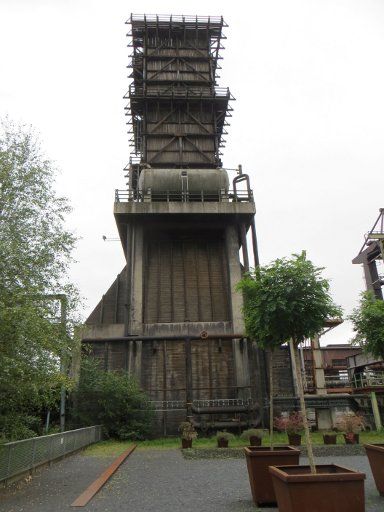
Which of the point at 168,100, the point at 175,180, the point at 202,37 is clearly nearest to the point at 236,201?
the point at 175,180

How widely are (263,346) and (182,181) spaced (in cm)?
2113

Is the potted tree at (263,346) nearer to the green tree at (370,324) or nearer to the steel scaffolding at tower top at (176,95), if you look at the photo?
the green tree at (370,324)

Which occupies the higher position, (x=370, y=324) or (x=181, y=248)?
(x=181, y=248)

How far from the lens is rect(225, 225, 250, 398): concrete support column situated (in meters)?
22.9

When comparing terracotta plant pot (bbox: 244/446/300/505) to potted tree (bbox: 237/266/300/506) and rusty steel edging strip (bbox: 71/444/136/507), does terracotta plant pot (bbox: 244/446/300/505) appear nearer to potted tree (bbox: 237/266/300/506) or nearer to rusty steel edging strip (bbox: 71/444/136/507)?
potted tree (bbox: 237/266/300/506)

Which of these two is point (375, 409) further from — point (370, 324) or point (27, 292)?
point (27, 292)

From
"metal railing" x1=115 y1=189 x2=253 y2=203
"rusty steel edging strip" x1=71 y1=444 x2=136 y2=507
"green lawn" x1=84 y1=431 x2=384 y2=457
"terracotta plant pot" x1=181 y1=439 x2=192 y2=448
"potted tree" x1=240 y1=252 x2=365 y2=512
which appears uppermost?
"metal railing" x1=115 y1=189 x2=253 y2=203

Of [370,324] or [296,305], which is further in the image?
[370,324]

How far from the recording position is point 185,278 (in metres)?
26.8

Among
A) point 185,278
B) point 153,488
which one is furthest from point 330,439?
point 185,278

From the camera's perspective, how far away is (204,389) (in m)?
22.5

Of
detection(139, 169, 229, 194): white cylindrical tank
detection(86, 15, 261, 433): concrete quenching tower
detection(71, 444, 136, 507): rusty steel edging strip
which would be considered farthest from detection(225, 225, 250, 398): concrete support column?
detection(71, 444, 136, 507): rusty steel edging strip

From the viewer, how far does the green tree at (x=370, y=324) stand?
450 inches

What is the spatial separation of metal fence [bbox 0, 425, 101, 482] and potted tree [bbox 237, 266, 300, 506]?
5274 mm
